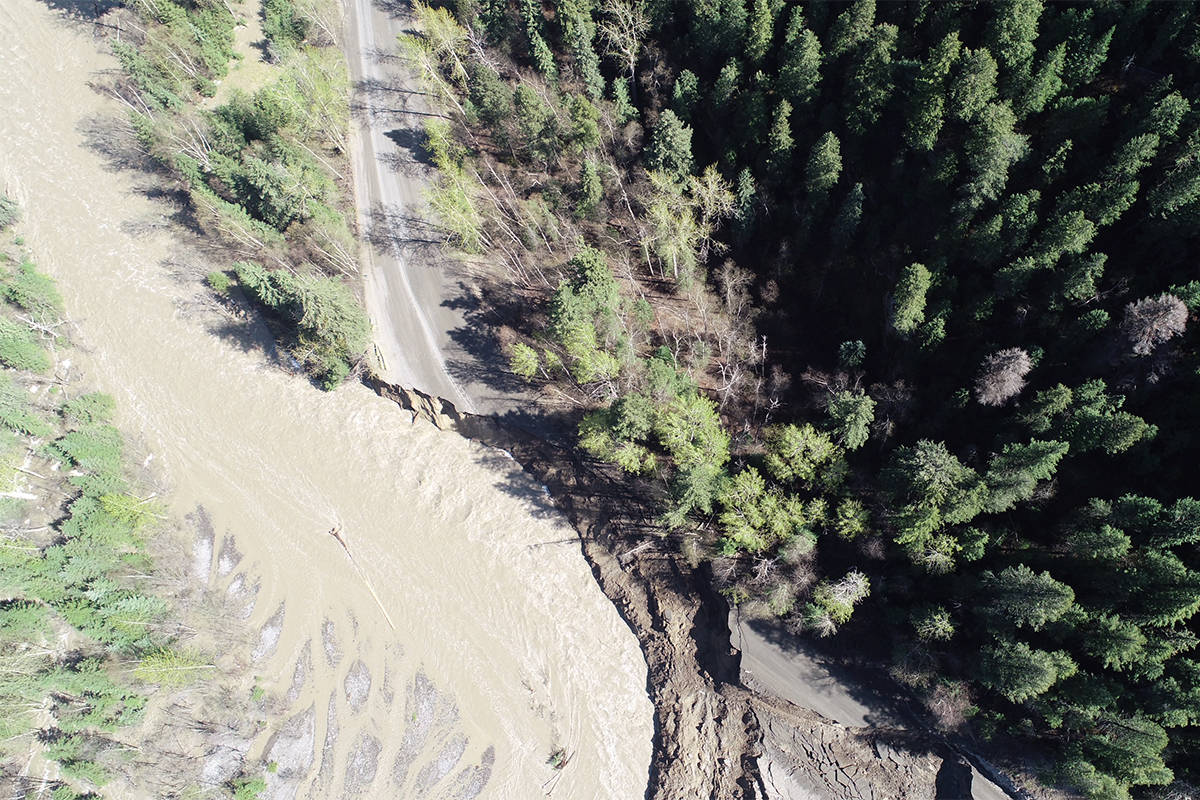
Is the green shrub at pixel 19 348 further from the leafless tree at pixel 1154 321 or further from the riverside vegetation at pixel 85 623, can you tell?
the leafless tree at pixel 1154 321

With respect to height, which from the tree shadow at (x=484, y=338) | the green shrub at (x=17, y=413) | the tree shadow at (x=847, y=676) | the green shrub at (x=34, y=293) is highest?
the tree shadow at (x=484, y=338)

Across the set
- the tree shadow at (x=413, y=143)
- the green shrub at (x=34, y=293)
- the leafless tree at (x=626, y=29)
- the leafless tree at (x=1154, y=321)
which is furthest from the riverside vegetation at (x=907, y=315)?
the green shrub at (x=34, y=293)

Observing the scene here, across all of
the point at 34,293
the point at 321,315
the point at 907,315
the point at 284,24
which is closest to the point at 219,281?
the point at 321,315

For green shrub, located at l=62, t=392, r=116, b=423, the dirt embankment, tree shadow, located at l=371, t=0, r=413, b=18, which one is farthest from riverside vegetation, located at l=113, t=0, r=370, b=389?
green shrub, located at l=62, t=392, r=116, b=423

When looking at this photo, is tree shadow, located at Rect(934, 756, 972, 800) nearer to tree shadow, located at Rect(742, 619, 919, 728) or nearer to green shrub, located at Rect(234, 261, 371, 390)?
tree shadow, located at Rect(742, 619, 919, 728)

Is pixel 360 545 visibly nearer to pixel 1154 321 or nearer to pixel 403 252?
pixel 403 252

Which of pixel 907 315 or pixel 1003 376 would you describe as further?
pixel 907 315
